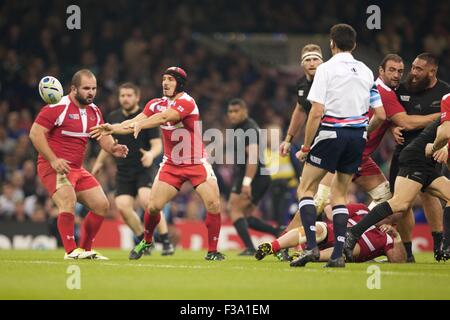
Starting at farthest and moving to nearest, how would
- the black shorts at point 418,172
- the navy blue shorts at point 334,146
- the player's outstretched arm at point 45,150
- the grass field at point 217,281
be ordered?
the player's outstretched arm at point 45,150 → the black shorts at point 418,172 → the navy blue shorts at point 334,146 → the grass field at point 217,281

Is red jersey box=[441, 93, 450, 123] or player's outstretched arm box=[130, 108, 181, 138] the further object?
player's outstretched arm box=[130, 108, 181, 138]

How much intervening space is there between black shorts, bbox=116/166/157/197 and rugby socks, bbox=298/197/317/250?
16.2 ft

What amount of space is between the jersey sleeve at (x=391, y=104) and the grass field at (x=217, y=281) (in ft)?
5.82

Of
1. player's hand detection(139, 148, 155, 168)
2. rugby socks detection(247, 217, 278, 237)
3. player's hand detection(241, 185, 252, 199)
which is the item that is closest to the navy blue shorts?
player's hand detection(139, 148, 155, 168)

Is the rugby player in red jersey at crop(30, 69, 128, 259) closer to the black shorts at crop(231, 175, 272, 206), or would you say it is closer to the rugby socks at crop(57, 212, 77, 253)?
the rugby socks at crop(57, 212, 77, 253)

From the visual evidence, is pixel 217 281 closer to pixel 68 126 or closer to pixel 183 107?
pixel 183 107

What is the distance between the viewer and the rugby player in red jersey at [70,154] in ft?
40.0

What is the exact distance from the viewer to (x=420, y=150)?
11711 mm

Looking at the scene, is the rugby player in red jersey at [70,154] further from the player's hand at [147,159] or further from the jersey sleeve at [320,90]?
the jersey sleeve at [320,90]

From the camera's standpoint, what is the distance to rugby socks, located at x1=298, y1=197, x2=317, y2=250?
10672mm

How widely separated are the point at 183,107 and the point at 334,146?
2.43 meters

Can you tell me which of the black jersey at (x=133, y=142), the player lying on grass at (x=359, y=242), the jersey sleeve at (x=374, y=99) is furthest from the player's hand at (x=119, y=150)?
the jersey sleeve at (x=374, y=99)

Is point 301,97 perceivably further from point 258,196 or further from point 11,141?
point 11,141
